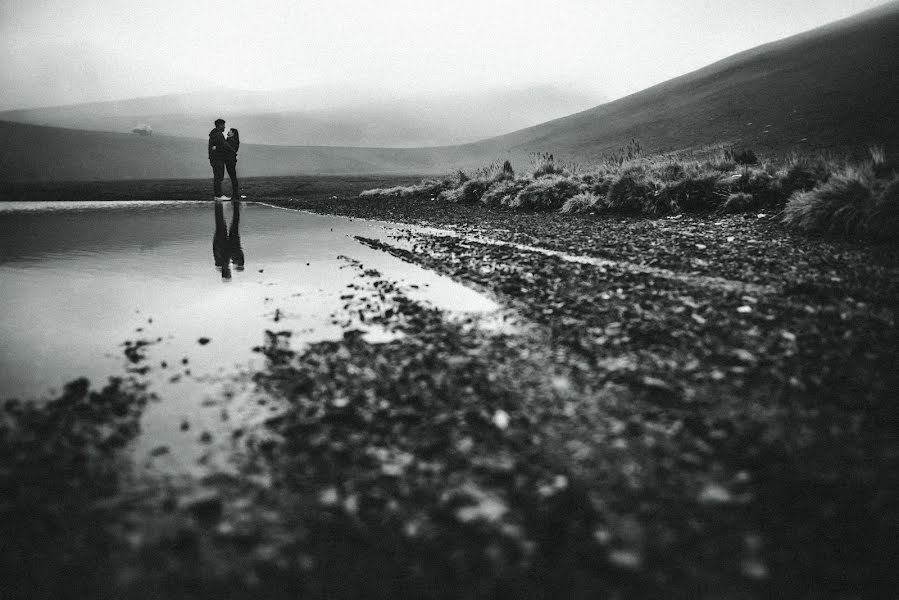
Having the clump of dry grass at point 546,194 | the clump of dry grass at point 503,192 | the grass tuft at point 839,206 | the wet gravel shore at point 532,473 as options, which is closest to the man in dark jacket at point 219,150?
the clump of dry grass at point 503,192

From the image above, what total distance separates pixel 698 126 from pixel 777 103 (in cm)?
818

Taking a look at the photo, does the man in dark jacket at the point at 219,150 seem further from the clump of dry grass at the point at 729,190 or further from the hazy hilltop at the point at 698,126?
the hazy hilltop at the point at 698,126

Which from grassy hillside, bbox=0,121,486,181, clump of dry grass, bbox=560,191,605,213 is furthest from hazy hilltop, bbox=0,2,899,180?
clump of dry grass, bbox=560,191,605,213

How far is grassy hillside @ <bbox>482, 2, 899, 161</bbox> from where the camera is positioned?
43116 mm

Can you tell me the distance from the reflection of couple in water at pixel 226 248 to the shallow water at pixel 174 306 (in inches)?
3.0

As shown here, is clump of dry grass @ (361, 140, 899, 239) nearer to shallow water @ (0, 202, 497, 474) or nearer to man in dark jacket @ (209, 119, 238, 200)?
shallow water @ (0, 202, 497, 474)

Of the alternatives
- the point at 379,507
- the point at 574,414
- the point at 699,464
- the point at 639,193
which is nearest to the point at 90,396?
the point at 379,507

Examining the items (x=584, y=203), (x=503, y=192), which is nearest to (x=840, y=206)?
(x=584, y=203)

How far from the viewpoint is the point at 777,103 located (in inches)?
2208

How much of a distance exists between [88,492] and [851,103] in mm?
61755

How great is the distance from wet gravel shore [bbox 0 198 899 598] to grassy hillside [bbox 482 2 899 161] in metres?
40.4

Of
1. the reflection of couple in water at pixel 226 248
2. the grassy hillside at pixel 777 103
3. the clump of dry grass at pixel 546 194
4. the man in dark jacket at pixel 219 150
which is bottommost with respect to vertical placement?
the reflection of couple in water at pixel 226 248

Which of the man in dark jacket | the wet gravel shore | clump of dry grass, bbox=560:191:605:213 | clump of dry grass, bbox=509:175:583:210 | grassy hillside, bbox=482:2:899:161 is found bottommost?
the wet gravel shore

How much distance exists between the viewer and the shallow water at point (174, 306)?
11.4ft
